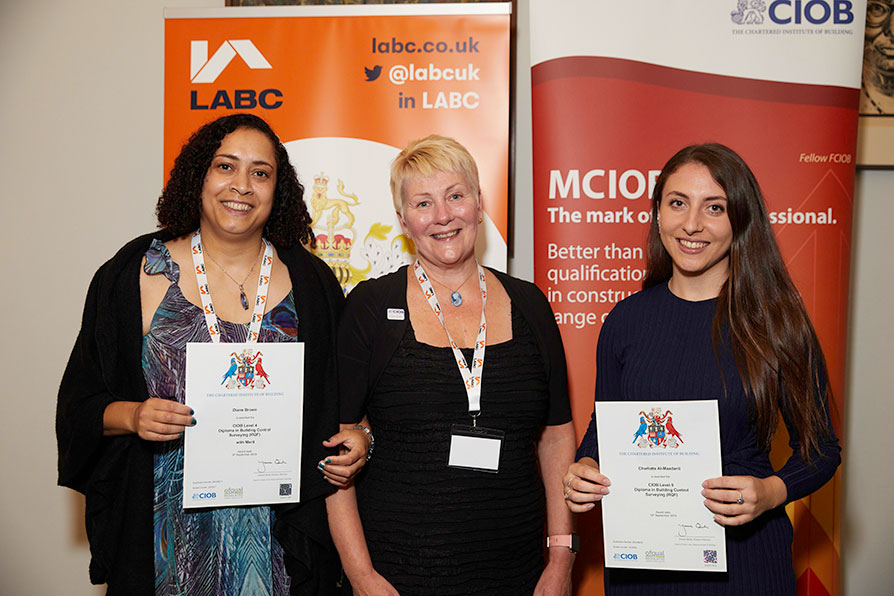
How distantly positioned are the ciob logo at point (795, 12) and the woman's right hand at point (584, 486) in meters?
2.02

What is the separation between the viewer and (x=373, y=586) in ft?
6.42

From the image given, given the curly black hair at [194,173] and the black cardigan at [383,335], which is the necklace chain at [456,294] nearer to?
the black cardigan at [383,335]

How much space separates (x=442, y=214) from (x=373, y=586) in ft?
3.59

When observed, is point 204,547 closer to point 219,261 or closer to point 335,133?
point 219,261

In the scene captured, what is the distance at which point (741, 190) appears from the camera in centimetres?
185

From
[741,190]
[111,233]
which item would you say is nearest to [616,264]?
[741,190]

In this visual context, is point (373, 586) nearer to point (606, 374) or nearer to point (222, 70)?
point (606, 374)

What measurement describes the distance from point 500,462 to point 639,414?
486 millimetres

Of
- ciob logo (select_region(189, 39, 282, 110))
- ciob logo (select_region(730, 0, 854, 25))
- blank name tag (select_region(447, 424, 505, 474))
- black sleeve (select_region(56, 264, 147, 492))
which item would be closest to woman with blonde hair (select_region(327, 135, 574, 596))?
blank name tag (select_region(447, 424, 505, 474))

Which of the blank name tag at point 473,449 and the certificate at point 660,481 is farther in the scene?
the blank name tag at point 473,449

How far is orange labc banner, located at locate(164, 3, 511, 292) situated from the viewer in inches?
114

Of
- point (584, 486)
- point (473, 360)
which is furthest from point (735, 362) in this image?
point (473, 360)

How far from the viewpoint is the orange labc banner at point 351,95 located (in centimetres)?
289

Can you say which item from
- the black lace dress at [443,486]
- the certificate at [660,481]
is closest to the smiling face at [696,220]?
the certificate at [660,481]
